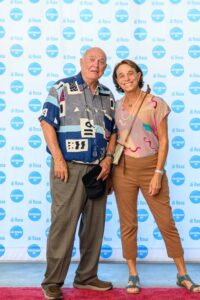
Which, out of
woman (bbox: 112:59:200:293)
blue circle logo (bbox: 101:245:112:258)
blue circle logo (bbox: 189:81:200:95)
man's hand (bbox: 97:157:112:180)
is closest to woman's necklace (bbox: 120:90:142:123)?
woman (bbox: 112:59:200:293)

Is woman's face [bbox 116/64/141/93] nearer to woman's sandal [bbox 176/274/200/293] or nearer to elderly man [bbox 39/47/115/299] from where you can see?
elderly man [bbox 39/47/115/299]

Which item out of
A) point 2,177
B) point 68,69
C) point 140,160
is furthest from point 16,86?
point 140,160

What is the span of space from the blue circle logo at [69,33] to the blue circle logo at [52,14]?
4.3 inches

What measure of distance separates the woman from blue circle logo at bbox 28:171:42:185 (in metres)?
0.90

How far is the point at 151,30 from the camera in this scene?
11.4 ft

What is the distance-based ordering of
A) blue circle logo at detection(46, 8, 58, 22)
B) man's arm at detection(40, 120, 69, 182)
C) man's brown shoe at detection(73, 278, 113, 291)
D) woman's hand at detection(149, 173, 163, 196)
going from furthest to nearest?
blue circle logo at detection(46, 8, 58, 22) → man's brown shoe at detection(73, 278, 113, 291) → woman's hand at detection(149, 173, 163, 196) → man's arm at detection(40, 120, 69, 182)

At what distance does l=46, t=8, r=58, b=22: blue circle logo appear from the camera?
3441 mm

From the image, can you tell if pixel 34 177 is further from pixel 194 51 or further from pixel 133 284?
pixel 194 51

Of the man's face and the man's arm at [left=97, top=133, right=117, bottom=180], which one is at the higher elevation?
the man's face

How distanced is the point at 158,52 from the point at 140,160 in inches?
43.2

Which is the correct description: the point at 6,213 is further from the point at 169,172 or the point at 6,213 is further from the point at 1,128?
the point at 169,172

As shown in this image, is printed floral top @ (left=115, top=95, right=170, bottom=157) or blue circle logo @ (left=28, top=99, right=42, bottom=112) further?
blue circle logo @ (left=28, top=99, right=42, bottom=112)

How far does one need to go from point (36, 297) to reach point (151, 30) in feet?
6.61

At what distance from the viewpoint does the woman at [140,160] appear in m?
2.70
